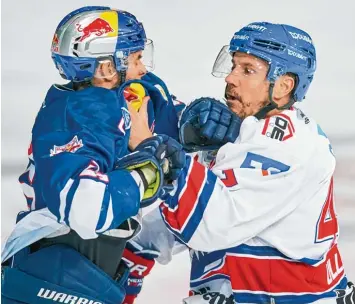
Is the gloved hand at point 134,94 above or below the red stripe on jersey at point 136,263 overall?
above

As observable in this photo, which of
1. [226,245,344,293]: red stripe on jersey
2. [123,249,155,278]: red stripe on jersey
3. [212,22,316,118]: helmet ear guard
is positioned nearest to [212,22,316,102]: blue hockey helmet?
[212,22,316,118]: helmet ear guard

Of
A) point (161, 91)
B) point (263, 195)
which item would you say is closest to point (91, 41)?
point (161, 91)

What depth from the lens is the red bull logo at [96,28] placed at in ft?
9.03

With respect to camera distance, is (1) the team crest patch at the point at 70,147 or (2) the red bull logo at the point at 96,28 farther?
(2) the red bull logo at the point at 96,28

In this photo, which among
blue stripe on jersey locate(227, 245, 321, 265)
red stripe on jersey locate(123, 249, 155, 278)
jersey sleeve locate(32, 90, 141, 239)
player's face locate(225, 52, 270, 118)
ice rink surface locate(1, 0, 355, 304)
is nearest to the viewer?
jersey sleeve locate(32, 90, 141, 239)

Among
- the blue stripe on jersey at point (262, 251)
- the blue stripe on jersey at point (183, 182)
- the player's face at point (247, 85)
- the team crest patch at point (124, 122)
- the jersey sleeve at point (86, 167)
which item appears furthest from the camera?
the player's face at point (247, 85)

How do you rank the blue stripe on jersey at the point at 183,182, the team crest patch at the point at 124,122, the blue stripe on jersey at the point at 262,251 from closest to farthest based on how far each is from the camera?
the team crest patch at the point at 124,122, the blue stripe on jersey at the point at 183,182, the blue stripe on jersey at the point at 262,251

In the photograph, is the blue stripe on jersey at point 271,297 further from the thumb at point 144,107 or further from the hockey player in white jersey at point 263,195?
the thumb at point 144,107

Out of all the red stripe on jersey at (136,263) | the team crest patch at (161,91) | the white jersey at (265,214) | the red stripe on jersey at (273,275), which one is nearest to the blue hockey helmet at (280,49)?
the white jersey at (265,214)

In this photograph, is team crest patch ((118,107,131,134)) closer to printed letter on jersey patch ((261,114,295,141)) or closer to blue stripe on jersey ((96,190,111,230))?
blue stripe on jersey ((96,190,111,230))

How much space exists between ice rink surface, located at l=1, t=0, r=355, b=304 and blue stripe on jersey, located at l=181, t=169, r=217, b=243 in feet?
4.54

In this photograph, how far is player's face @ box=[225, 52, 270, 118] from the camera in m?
2.97

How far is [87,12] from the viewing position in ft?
9.21

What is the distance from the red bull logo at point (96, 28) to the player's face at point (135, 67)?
0.12 m
